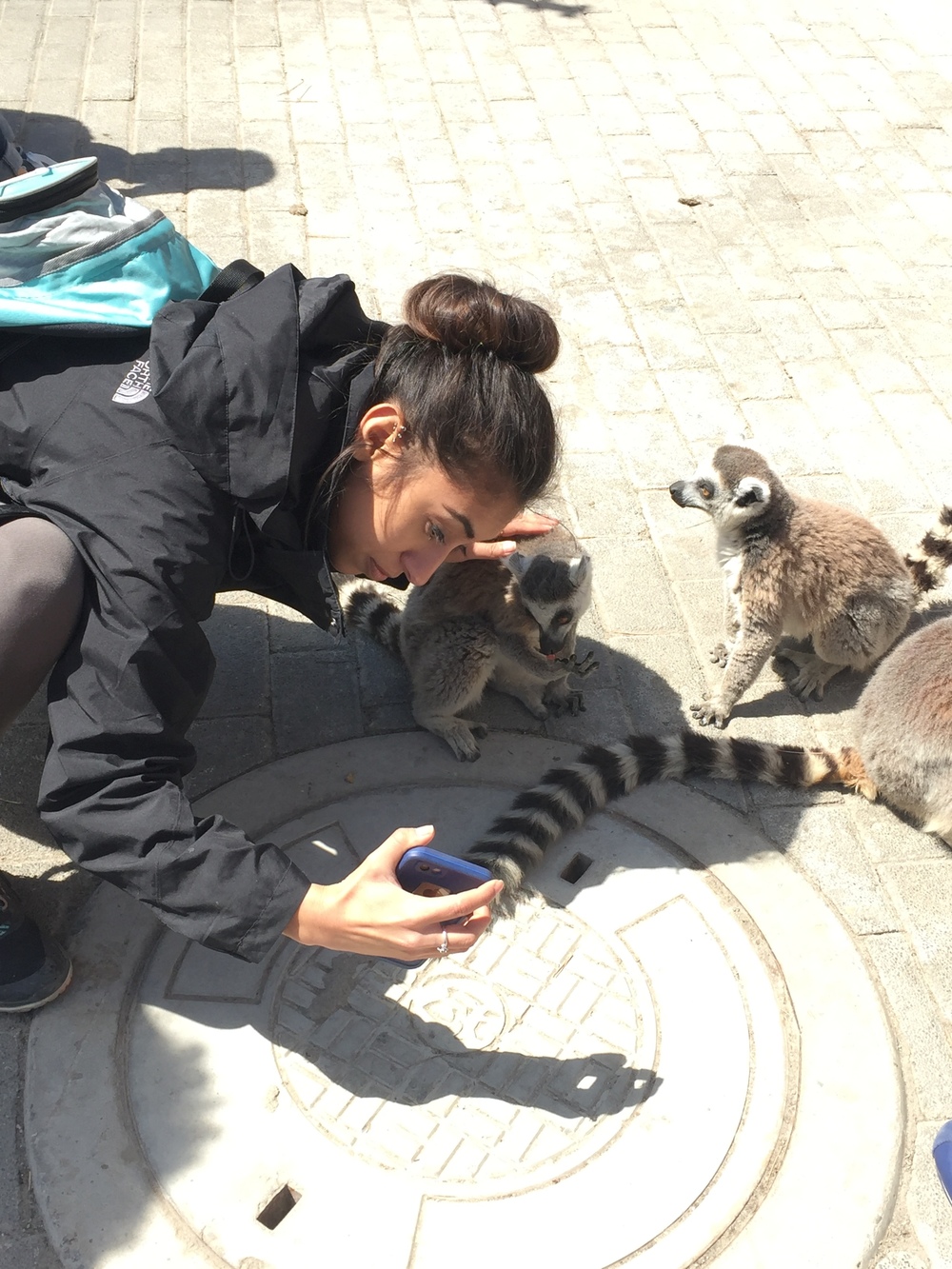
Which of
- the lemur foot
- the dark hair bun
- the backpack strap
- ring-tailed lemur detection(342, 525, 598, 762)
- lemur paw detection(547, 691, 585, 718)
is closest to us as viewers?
the dark hair bun

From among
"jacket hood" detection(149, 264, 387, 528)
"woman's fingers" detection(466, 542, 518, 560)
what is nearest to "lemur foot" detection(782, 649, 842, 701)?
"woman's fingers" detection(466, 542, 518, 560)

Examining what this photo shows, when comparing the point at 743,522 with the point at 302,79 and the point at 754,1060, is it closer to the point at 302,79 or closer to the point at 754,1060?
the point at 754,1060

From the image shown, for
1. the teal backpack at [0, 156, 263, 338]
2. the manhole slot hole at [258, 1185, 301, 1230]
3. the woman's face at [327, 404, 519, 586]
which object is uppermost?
the teal backpack at [0, 156, 263, 338]

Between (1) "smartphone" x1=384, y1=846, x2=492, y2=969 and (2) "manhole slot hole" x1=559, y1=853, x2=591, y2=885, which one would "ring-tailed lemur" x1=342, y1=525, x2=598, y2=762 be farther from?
(1) "smartphone" x1=384, y1=846, x2=492, y2=969

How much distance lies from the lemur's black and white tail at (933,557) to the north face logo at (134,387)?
321 cm

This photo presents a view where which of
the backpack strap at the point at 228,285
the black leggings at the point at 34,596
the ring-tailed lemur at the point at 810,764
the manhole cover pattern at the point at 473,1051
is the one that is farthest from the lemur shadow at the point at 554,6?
the manhole cover pattern at the point at 473,1051

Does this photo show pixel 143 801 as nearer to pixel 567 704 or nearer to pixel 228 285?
pixel 228 285

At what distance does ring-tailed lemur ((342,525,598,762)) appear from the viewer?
13.0 feet

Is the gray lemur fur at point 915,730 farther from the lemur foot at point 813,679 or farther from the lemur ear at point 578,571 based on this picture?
the lemur ear at point 578,571

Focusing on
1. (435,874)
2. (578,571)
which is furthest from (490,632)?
(435,874)

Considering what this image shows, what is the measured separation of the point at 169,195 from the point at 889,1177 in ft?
21.6

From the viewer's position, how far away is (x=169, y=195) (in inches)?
269

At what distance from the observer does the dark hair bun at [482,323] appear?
9.23ft

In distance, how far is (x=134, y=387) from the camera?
289 cm
